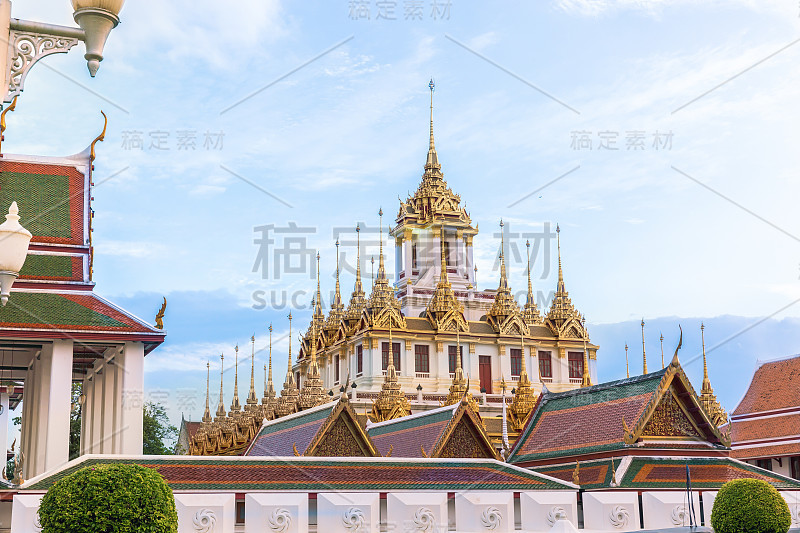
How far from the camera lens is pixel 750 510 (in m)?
15.2

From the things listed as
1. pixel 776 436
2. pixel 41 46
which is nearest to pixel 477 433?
pixel 41 46

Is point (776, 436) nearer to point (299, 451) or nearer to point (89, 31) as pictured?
point (299, 451)

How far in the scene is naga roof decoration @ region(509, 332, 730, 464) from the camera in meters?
17.7

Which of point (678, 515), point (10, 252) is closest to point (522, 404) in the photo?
point (678, 515)

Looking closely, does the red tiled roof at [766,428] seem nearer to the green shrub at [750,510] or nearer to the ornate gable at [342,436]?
the ornate gable at [342,436]

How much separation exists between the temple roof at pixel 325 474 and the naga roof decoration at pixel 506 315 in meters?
34.7

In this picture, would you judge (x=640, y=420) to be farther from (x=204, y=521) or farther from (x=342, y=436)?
(x=204, y=521)

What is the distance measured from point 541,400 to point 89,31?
54.3 ft

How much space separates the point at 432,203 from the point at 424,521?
4436 cm

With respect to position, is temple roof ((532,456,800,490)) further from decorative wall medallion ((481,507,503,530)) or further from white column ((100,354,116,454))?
white column ((100,354,116,454))

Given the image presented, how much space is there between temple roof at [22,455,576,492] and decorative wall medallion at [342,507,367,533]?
1.85ft

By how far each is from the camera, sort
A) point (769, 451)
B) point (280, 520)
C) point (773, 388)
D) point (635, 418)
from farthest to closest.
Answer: point (773, 388) → point (769, 451) → point (635, 418) → point (280, 520)

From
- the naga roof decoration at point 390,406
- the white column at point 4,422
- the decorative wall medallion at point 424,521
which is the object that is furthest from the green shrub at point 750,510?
the naga roof decoration at point 390,406

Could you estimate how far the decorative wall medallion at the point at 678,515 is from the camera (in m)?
16.9
